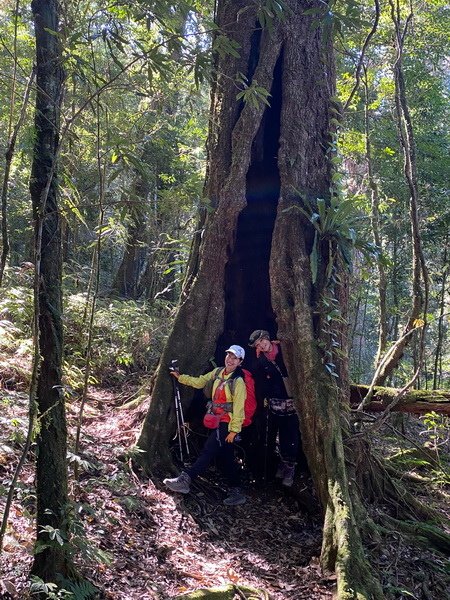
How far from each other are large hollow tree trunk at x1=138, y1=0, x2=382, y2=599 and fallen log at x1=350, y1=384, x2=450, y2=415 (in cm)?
99

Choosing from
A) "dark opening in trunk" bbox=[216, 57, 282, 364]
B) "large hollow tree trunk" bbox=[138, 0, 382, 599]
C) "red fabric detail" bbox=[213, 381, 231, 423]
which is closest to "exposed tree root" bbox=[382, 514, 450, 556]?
"large hollow tree trunk" bbox=[138, 0, 382, 599]

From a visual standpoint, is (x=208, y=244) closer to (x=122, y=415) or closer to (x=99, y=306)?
(x=122, y=415)

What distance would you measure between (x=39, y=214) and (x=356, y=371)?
1110 cm

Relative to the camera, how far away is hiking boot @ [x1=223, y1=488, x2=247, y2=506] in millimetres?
5539

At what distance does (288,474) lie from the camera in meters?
5.93

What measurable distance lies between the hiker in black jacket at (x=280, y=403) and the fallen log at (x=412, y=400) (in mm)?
1153

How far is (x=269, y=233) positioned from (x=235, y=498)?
3.29 metres

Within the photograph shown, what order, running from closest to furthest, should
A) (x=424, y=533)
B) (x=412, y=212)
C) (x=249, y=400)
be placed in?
(x=424, y=533)
(x=249, y=400)
(x=412, y=212)

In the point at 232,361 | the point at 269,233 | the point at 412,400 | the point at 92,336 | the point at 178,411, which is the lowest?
the point at 178,411

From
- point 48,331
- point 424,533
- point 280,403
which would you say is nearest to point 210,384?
point 280,403

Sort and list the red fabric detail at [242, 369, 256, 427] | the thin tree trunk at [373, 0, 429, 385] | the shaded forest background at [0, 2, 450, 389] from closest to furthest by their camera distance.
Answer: the red fabric detail at [242, 369, 256, 427] → the thin tree trunk at [373, 0, 429, 385] → the shaded forest background at [0, 2, 450, 389]

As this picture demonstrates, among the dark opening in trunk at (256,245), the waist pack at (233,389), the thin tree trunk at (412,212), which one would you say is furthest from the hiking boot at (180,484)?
the thin tree trunk at (412,212)

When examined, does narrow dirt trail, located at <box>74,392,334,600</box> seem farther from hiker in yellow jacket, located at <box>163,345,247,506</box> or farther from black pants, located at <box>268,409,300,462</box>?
black pants, located at <box>268,409,300,462</box>

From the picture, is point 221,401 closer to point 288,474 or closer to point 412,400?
point 288,474
